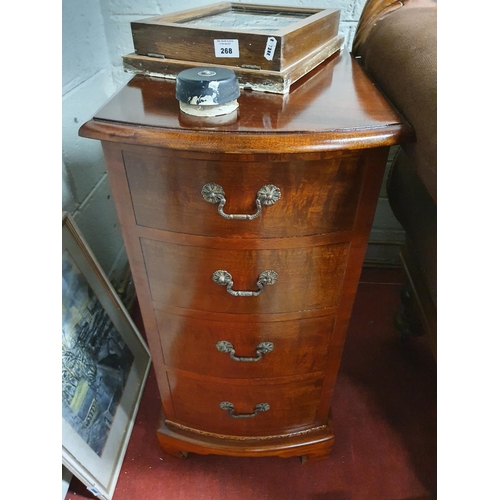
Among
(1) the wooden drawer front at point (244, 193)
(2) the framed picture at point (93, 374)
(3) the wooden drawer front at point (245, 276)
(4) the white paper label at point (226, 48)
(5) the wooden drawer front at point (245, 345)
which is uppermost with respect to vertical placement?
(4) the white paper label at point (226, 48)

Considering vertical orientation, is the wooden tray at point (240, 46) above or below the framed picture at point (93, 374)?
above

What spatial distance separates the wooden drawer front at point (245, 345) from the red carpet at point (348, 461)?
0.34 meters

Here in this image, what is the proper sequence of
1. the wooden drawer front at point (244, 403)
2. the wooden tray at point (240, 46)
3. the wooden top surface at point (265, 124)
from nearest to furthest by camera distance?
1. the wooden top surface at point (265, 124)
2. the wooden tray at point (240, 46)
3. the wooden drawer front at point (244, 403)

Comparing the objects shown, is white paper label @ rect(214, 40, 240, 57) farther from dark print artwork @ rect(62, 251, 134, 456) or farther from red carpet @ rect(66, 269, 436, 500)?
red carpet @ rect(66, 269, 436, 500)

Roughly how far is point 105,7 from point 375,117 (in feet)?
2.90

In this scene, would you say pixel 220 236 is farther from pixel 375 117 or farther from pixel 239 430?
pixel 239 430

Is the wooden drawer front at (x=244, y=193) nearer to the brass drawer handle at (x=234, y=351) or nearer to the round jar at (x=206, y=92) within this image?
the round jar at (x=206, y=92)

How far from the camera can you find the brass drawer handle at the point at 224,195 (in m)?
0.55

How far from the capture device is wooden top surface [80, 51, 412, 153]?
498 mm

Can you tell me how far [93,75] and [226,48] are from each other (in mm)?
615

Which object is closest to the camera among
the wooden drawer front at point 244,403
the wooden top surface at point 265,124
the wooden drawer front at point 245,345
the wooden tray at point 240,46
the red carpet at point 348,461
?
the wooden top surface at point 265,124

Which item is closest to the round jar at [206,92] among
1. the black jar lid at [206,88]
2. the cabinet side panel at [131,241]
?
the black jar lid at [206,88]

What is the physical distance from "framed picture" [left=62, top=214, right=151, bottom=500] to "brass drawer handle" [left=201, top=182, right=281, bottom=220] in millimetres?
475

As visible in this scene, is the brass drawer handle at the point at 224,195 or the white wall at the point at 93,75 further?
the white wall at the point at 93,75
